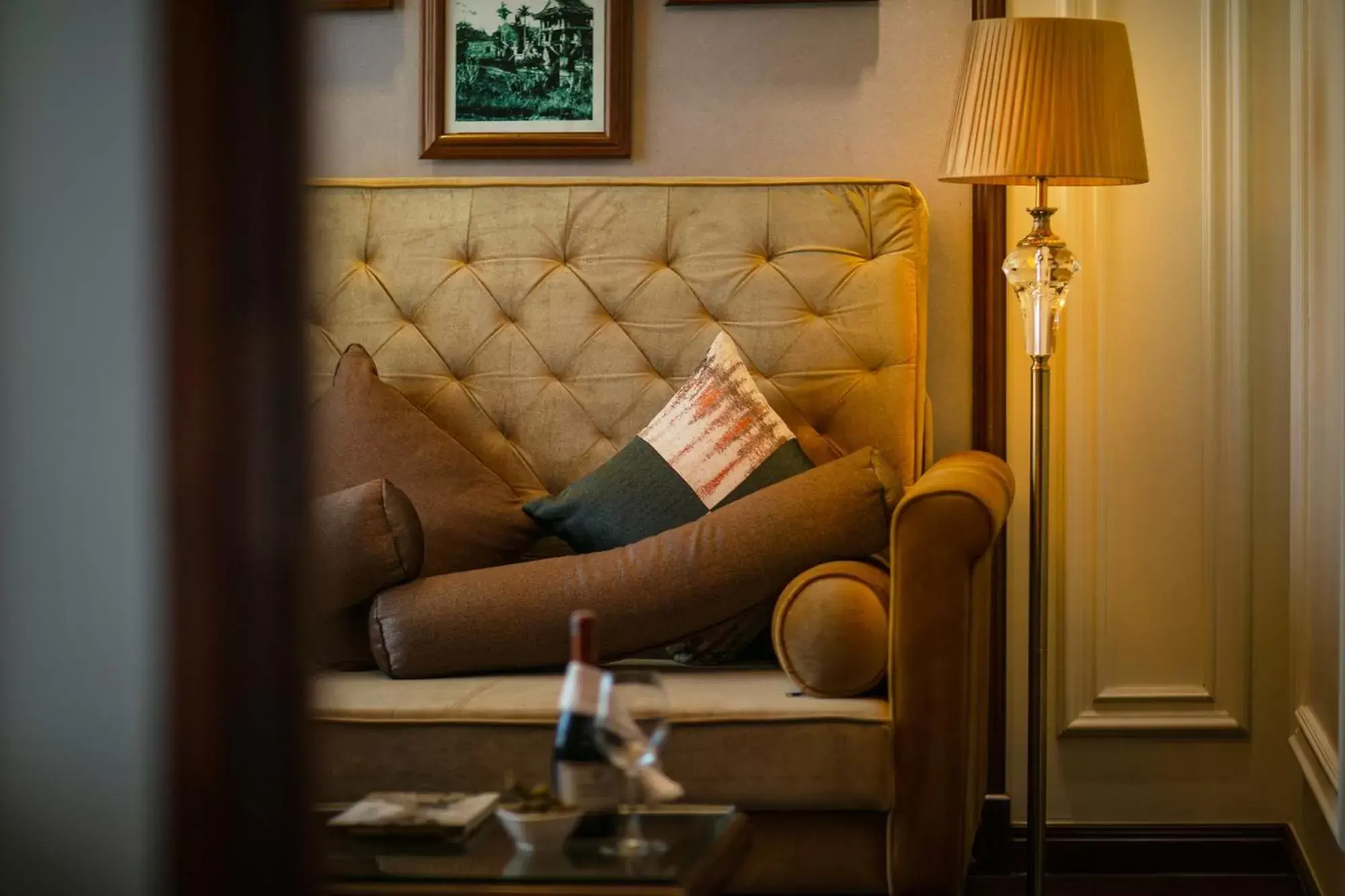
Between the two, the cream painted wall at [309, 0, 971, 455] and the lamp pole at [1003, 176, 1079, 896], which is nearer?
the lamp pole at [1003, 176, 1079, 896]

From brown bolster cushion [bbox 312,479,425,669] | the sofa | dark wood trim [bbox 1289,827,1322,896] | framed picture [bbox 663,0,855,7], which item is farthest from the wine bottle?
framed picture [bbox 663,0,855,7]

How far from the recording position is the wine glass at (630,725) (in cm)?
137

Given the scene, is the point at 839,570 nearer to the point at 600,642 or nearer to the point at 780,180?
the point at 600,642

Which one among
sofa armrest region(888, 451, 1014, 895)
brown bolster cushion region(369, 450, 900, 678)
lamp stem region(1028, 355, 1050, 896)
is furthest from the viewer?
lamp stem region(1028, 355, 1050, 896)

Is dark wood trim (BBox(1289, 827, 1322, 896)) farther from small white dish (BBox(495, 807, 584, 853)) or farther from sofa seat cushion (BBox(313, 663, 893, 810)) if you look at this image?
small white dish (BBox(495, 807, 584, 853))

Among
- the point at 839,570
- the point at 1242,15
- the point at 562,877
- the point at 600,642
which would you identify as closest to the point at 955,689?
the point at 839,570

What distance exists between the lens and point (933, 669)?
6.31 ft

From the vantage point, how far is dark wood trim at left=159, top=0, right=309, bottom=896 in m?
0.34

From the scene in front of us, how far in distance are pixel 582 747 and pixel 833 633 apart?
63 cm

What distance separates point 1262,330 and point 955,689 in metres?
1.14

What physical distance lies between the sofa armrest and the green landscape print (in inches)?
51.1

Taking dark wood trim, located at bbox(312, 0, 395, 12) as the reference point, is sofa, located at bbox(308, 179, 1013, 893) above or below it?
below

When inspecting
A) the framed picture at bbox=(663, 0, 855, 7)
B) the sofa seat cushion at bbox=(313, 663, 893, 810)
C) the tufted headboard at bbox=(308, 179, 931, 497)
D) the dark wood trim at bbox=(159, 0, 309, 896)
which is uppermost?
the framed picture at bbox=(663, 0, 855, 7)

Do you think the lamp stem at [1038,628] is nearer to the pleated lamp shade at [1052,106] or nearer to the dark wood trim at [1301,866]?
the pleated lamp shade at [1052,106]
